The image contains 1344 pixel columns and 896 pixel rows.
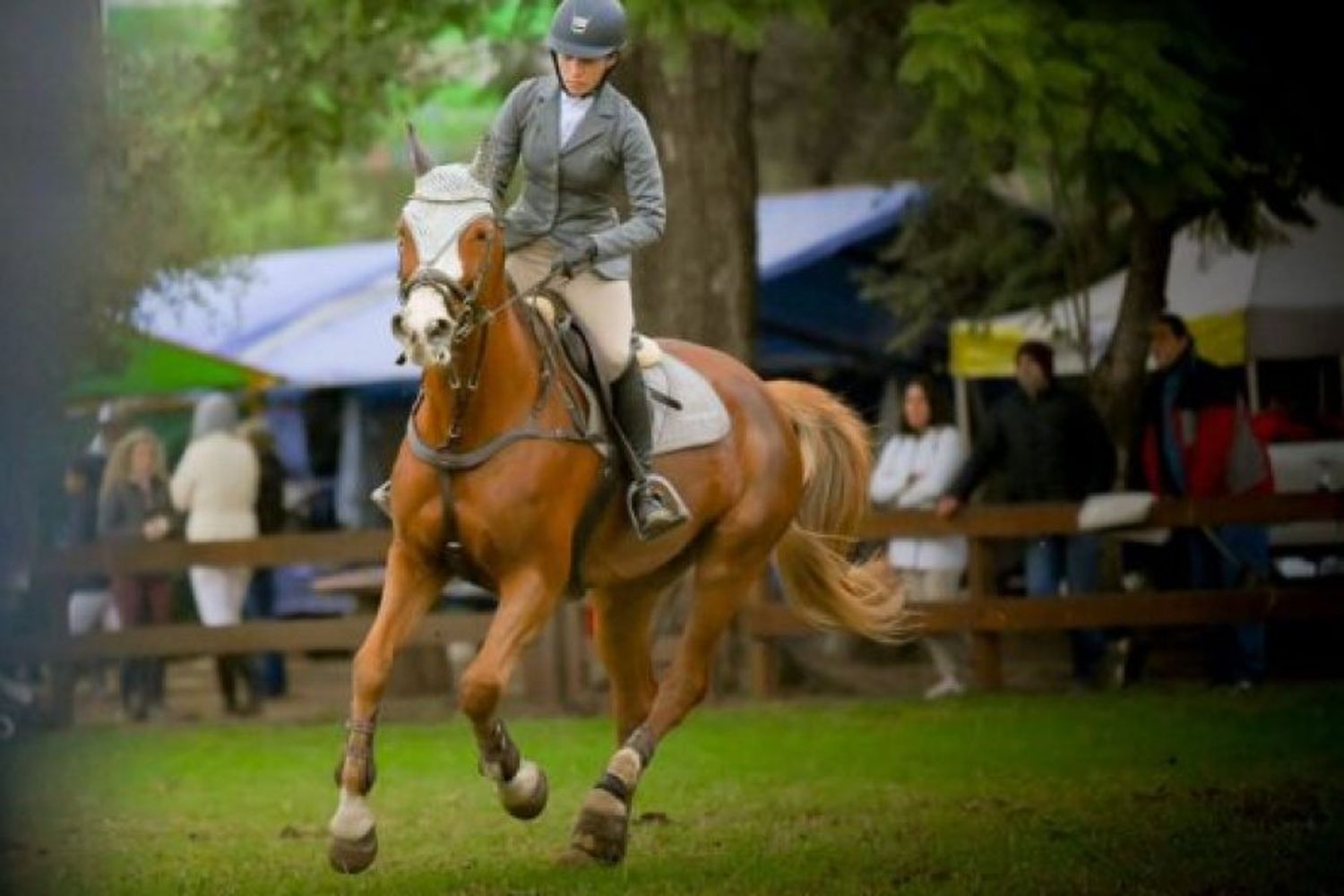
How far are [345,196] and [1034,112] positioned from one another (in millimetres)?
46995

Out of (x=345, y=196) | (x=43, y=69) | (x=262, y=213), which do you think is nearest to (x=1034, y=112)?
(x=43, y=69)

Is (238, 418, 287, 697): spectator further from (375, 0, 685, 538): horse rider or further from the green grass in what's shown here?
(375, 0, 685, 538): horse rider

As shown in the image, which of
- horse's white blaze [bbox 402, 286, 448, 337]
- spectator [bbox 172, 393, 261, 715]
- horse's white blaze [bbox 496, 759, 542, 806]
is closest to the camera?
horse's white blaze [bbox 402, 286, 448, 337]

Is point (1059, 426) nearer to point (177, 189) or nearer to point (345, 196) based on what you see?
point (177, 189)

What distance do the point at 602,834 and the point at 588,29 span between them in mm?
2805

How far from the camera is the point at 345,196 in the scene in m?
60.8

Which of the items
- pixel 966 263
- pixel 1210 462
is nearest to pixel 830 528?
pixel 1210 462

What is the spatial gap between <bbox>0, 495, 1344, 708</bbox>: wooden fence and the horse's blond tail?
17.0 feet

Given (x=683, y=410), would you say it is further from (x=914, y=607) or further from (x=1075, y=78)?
(x=914, y=607)

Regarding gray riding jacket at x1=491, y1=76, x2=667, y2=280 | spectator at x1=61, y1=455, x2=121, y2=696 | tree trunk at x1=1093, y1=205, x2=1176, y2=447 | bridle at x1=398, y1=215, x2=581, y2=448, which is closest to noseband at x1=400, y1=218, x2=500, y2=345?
bridle at x1=398, y1=215, x2=581, y2=448

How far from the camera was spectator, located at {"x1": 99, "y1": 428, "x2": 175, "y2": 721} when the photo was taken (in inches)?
808

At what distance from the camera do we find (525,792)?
940cm

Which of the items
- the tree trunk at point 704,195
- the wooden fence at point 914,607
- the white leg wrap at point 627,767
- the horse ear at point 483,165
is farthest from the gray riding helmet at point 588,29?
the tree trunk at point 704,195

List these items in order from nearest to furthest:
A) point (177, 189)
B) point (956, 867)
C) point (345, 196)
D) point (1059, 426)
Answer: point (956, 867) < point (1059, 426) < point (177, 189) < point (345, 196)
